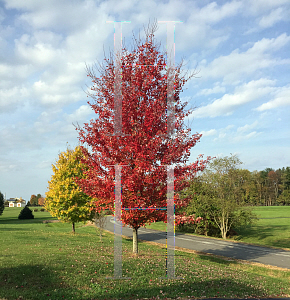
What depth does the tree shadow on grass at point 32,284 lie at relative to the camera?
6762 mm

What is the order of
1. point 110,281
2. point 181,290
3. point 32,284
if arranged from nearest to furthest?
point 32,284, point 181,290, point 110,281

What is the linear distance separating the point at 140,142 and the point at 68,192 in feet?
44.0

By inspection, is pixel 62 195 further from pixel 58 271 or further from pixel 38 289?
pixel 38 289

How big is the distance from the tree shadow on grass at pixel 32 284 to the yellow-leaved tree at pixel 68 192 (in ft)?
40.0

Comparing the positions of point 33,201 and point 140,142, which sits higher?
point 140,142

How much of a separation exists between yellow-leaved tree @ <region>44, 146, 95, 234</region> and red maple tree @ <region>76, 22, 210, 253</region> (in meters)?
10.8

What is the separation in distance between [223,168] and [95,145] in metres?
17.0

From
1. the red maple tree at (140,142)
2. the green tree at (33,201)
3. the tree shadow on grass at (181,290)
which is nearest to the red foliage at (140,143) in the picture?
the red maple tree at (140,142)

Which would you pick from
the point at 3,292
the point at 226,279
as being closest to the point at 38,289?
the point at 3,292

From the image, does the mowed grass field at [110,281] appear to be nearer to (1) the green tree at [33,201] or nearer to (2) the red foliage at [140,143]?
(2) the red foliage at [140,143]

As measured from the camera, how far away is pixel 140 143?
31.5ft

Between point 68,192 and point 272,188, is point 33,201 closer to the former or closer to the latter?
point 272,188

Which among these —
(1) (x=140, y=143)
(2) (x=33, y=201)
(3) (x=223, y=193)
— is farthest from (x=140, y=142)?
(2) (x=33, y=201)

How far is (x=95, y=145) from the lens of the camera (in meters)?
10.6
